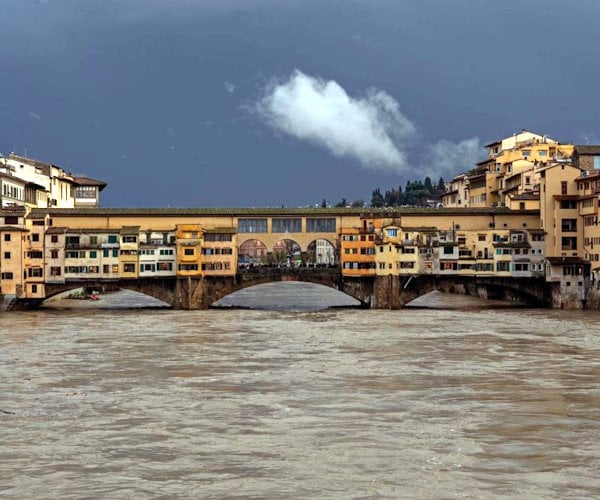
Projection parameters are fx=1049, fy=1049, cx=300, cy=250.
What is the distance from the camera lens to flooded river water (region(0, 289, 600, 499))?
19984mm

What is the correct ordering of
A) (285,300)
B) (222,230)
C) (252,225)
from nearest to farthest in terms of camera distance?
(222,230) < (252,225) < (285,300)

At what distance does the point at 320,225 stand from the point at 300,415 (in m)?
51.2

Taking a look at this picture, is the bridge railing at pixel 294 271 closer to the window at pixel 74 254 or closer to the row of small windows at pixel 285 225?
the row of small windows at pixel 285 225

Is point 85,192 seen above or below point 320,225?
above

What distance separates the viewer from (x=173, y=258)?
71312 mm

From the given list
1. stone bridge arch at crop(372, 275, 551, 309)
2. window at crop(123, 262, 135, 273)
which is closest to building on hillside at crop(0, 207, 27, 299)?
window at crop(123, 262, 135, 273)

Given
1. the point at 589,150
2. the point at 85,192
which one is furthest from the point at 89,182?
the point at 589,150

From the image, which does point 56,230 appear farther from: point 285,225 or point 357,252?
point 357,252

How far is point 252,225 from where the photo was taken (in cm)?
7675

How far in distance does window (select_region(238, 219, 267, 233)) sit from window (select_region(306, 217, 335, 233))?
3.22m

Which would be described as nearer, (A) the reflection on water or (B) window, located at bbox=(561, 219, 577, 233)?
(B) window, located at bbox=(561, 219, 577, 233)

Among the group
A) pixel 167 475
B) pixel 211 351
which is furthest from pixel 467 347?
pixel 167 475


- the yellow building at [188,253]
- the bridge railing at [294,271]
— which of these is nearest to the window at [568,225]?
the bridge railing at [294,271]

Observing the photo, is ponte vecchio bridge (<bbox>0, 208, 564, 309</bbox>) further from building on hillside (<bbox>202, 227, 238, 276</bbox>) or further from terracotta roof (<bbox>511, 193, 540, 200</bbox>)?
terracotta roof (<bbox>511, 193, 540, 200</bbox>)
